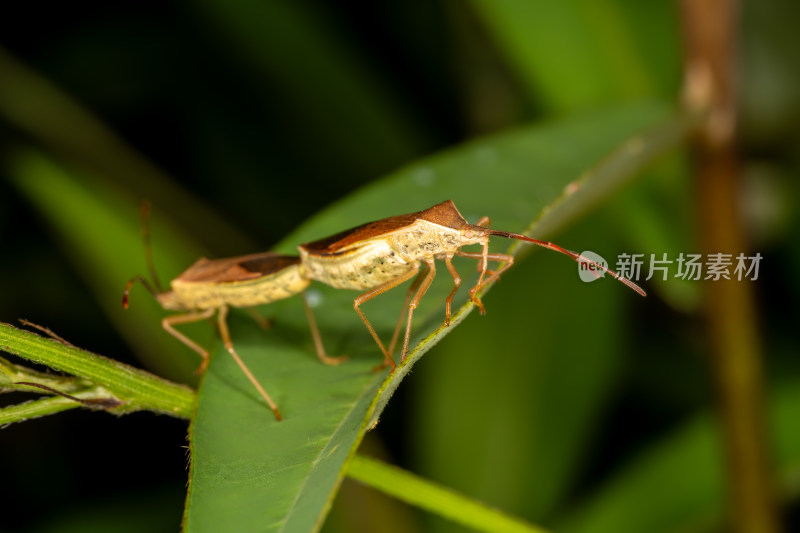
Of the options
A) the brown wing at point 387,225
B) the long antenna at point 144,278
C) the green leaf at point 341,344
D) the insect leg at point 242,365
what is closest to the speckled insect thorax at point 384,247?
the brown wing at point 387,225

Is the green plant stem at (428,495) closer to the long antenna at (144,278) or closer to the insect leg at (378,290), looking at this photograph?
the insect leg at (378,290)

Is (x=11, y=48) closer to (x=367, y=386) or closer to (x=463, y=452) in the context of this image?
(x=463, y=452)

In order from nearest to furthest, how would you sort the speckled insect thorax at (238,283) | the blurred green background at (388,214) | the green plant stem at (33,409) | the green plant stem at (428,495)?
the green plant stem at (33,409), the green plant stem at (428,495), the speckled insect thorax at (238,283), the blurred green background at (388,214)

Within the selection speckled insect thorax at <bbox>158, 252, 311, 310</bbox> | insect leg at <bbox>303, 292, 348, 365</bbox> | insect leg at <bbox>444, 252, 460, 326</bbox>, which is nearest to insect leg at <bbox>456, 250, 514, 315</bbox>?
insect leg at <bbox>444, 252, 460, 326</bbox>

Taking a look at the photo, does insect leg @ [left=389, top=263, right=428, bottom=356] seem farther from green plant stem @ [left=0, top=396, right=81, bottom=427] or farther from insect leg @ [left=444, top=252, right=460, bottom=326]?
green plant stem @ [left=0, top=396, right=81, bottom=427]

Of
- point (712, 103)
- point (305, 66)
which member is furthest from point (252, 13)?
point (712, 103)

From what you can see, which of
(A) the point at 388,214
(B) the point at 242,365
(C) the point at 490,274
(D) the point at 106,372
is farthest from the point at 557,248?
(D) the point at 106,372

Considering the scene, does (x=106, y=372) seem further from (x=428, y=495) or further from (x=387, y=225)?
(x=387, y=225)
